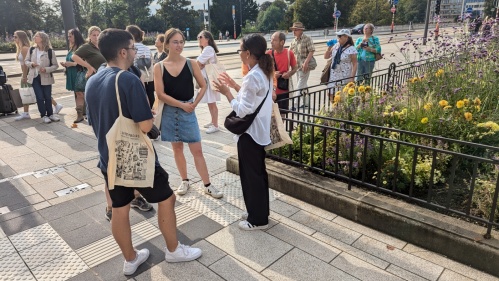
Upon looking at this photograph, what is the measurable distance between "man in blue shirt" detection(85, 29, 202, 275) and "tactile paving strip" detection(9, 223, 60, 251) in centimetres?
103

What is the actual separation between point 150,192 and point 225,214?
1151 millimetres

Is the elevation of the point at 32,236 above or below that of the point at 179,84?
below

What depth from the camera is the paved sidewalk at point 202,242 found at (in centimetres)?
273

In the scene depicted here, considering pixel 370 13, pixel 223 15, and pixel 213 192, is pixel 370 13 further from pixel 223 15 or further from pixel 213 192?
pixel 213 192

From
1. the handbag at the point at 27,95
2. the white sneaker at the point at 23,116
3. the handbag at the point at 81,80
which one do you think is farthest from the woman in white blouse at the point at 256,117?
the white sneaker at the point at 23,116

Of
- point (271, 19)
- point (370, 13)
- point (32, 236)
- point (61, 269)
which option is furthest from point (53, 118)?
point (271, 19)

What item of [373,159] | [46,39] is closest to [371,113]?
Result: [373,159]

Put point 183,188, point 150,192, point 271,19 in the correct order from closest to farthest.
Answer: point 150,192 < point 183,188 < point 271,19

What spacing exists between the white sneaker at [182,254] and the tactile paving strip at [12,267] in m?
1.01

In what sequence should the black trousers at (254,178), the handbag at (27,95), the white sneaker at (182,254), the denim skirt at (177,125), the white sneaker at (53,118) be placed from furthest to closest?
the handbag at (27,95) → the white sneaker at (53,118) → the denim skirt at (177,125) → the black trousers at (254,178) → the white sneaker at (182,254)

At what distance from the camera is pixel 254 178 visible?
3.20 metres

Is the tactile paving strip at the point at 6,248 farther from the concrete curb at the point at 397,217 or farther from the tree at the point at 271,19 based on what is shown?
the tree at the point at 271,19

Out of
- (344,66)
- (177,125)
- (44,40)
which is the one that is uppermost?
(44,40)

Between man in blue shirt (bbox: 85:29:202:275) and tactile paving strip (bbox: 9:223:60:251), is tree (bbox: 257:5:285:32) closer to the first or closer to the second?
tactile paving strip (bbox: 9:223:60:251)
